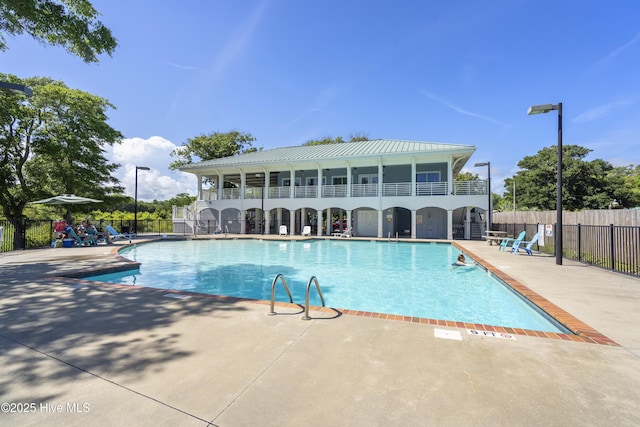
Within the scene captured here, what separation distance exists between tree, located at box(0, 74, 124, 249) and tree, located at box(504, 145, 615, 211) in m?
48.9

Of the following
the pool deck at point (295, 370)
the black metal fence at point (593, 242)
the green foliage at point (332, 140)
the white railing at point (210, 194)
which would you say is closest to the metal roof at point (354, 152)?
the white railing at point (210, 194)

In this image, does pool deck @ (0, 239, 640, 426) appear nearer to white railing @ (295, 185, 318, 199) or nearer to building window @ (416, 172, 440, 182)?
building window @ (416, 172, 440, 182)

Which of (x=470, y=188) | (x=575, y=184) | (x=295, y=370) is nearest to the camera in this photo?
(x=295, y=370)

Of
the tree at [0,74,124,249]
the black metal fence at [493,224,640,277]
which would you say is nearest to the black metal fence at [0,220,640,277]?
the black metal fence at [493,224,640,277]

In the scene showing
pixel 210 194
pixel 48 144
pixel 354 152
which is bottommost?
pixel 210 194

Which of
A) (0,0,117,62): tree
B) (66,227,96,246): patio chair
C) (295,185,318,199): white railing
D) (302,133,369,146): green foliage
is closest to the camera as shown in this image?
(0,0,117,62): tree

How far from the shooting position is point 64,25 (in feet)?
30.9

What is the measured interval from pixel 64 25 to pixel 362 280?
12980 mm

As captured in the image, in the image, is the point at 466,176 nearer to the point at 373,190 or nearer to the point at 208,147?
the point at 373,190

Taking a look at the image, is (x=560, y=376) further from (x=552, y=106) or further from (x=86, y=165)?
(x=86, y=165)

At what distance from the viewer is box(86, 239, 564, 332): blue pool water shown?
A: 6.02m

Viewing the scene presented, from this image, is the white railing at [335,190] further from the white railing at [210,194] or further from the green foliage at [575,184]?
the green foliage at [575,184]

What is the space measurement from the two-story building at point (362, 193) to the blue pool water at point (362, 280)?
6.65 meters

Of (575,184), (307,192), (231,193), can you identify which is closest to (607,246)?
(307,192)
